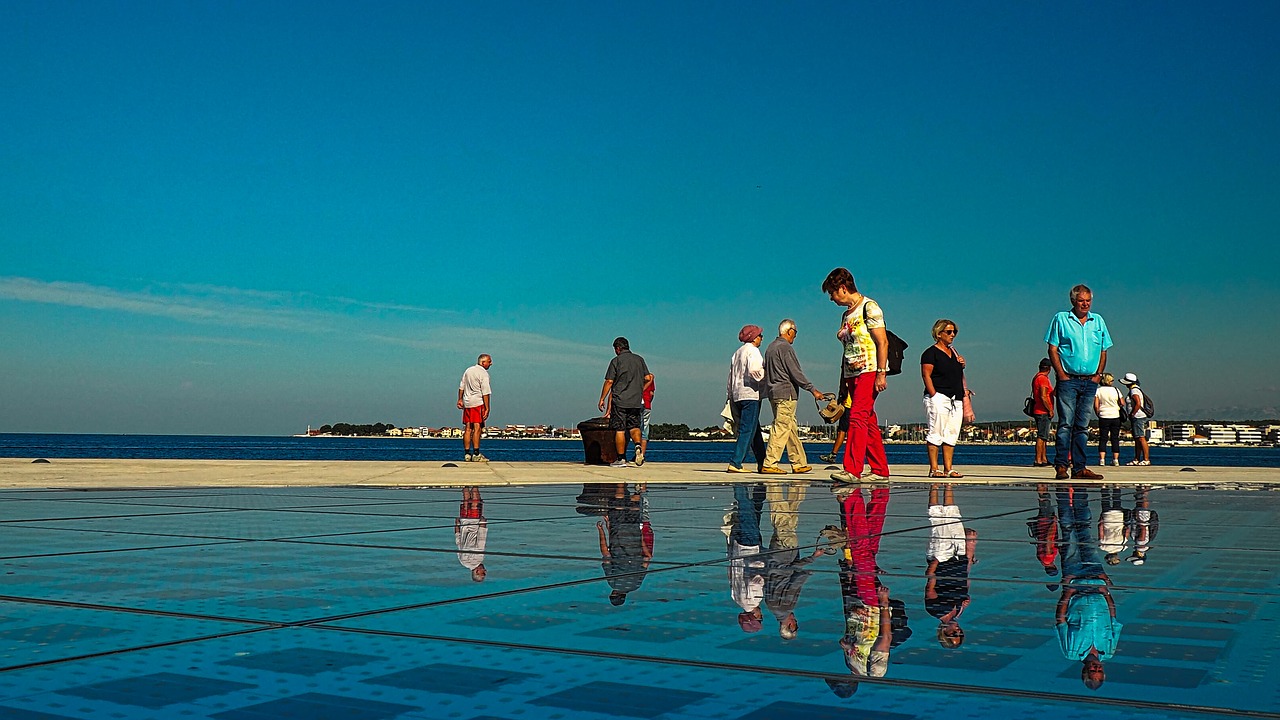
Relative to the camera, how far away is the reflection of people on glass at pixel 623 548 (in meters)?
3.86

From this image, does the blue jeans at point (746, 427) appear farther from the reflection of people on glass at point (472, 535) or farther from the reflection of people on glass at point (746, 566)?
the reflection of people on glass at point (746, 566)

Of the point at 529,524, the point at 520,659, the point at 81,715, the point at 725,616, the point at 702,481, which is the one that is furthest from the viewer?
the point at 702,481

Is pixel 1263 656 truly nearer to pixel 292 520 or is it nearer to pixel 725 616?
pixel 725 616

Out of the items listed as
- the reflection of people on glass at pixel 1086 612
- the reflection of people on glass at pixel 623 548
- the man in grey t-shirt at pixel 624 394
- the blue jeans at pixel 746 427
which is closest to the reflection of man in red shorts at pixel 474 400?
the man in grey t-shirt at pixel 624 394

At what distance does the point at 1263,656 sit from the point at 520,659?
173 cm

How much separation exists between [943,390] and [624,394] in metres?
5.34

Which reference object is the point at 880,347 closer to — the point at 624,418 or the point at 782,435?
the point at 782,435

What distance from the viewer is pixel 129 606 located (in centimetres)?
328

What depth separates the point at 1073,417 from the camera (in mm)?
13078

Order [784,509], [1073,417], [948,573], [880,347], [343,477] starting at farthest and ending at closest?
[1073,417] → [343,477] → [880,347] → [784,509] → [948,573]

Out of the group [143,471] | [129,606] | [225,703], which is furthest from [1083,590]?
[143,471]

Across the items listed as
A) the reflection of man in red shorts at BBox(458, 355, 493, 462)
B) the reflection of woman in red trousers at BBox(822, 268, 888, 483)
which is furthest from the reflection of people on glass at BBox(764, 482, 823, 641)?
the reflection of man in red shorts at BBox(458, 355, 493, 462)

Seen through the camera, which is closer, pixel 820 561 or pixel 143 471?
pixel 820 561

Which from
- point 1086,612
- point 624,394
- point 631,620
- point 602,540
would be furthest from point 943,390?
point 631,620
